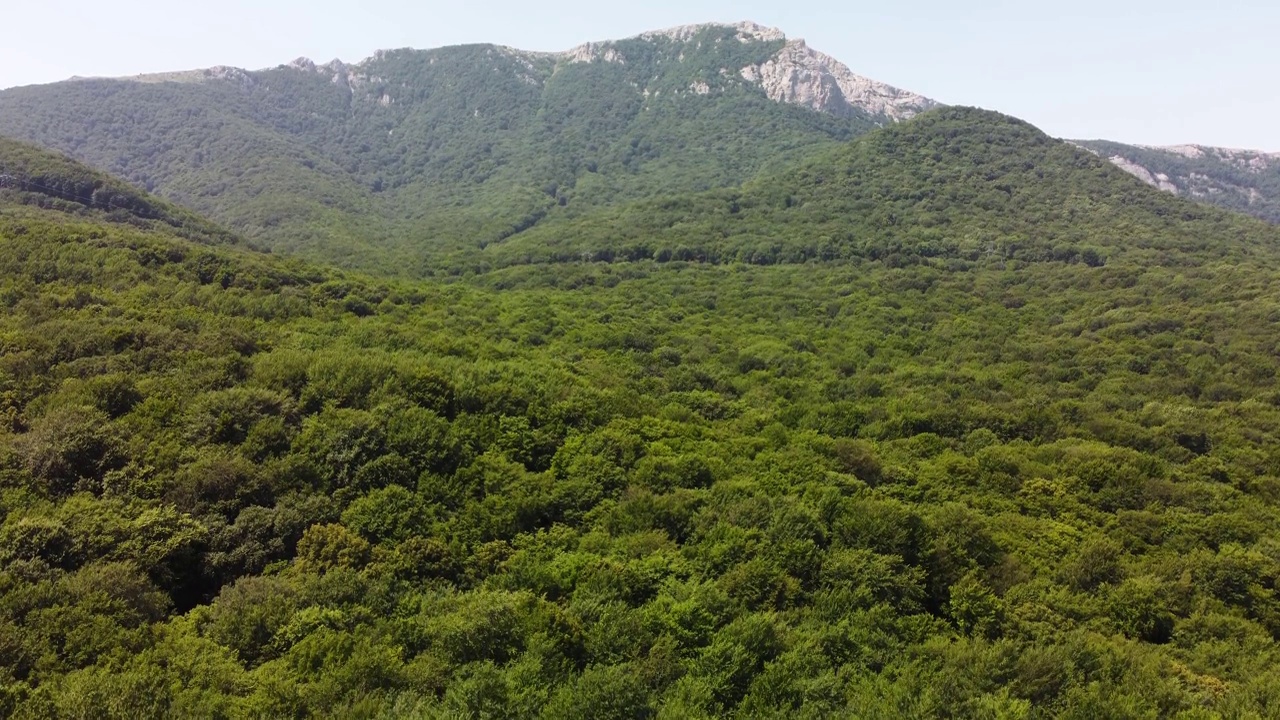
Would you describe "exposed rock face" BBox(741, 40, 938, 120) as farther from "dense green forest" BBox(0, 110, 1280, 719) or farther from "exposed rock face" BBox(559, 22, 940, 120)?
"dense green forest" BBox(0, 110, 1280, 719)

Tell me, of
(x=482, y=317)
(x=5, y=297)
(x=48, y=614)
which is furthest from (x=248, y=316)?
(x=48, y=614)

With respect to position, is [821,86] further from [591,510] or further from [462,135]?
[591,510]

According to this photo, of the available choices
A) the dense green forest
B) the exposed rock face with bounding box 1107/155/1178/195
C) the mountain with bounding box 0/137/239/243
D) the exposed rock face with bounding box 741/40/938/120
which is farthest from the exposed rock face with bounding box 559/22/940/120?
the mountain with bounding box 0/137/239/243

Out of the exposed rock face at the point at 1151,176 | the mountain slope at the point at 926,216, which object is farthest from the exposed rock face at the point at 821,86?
the exposed rock face at the point at 1151,176

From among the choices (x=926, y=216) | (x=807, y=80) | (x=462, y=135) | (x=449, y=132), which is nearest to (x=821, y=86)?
(x=807, y=80)

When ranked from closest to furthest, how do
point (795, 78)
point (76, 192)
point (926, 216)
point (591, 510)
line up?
point (591, 510) → point (76, 192) → point (926, 216) → point (795, 78)

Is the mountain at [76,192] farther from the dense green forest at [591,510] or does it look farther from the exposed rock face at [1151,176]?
the exposed rock face at [1151,176]
